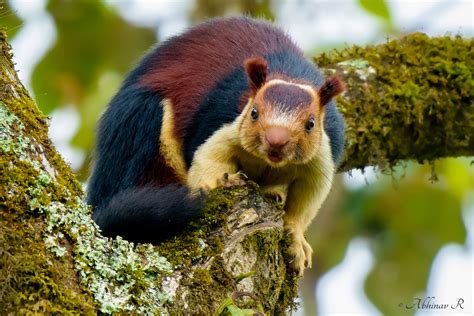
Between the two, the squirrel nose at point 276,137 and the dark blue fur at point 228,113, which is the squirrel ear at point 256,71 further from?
the squirrel nose at point 276,137

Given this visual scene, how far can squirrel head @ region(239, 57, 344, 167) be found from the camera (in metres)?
4.59

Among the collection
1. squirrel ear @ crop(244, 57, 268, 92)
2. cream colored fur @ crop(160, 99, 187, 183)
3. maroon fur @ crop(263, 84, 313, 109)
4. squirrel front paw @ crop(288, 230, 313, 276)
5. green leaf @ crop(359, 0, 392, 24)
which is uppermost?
green leaf @ crop(359, 0, 392, 24)

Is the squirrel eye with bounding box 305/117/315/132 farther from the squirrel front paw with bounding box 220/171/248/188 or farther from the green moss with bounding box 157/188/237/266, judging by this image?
the green moss with bounding box 157/188/237/266

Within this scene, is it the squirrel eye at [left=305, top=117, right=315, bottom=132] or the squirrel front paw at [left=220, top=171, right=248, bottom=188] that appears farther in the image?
the squirrel eye at [left=305, top=117, right=315, bottom=132]

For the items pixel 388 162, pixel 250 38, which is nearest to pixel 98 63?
pixel 250 38

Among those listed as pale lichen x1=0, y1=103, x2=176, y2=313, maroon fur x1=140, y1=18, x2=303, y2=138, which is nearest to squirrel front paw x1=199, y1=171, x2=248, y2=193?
maroon fur x1=140, y1=18, x2=303, y2=138

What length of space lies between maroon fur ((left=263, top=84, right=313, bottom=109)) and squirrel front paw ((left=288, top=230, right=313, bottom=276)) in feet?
2.38

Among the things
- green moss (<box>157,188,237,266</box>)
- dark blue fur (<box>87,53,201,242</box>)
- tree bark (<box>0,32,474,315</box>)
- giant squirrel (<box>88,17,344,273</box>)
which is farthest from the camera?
dark blue fur (<box>87,53,201,242</box>)

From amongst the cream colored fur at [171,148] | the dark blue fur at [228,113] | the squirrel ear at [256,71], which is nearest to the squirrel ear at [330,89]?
the dark blue fur at [228,113]

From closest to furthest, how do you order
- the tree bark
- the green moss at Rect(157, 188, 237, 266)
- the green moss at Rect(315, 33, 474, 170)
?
the tree bark, the green moss at Rect(157, 188, 237, 266), the green moss at Rect(315, 33, 474, 170)

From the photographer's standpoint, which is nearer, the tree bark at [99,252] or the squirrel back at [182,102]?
the tree bark at [99,252]

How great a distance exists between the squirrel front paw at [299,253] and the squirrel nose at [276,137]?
57cm

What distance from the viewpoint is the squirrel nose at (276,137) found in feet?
14.8

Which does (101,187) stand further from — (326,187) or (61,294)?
(61,294)
